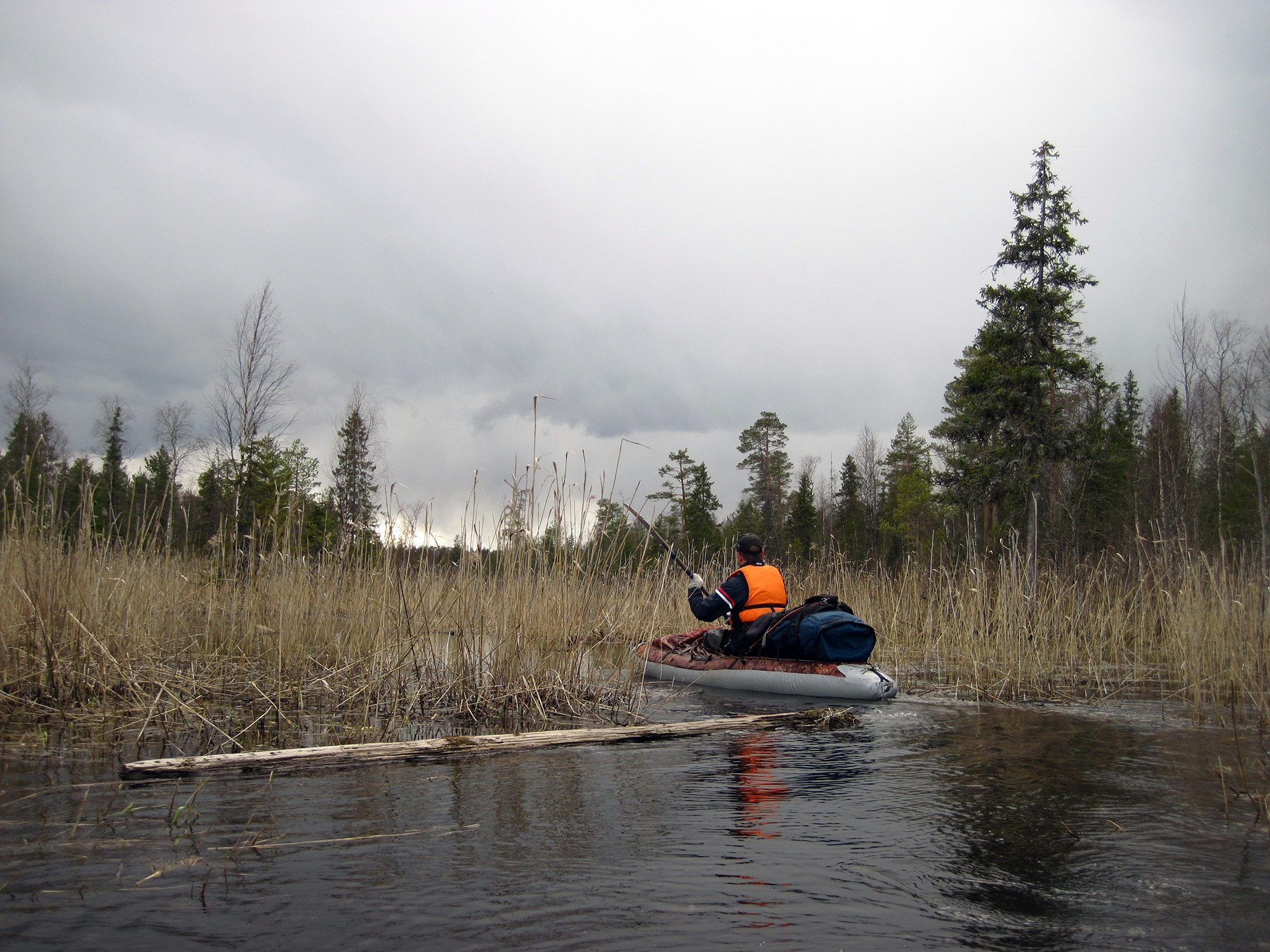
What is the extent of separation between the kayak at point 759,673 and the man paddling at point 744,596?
0.30 m

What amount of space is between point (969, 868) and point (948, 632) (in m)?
6.44

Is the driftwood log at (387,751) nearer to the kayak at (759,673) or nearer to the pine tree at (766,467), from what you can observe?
the kayak at (759,673)

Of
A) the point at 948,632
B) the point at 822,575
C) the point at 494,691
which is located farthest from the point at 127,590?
the point at 822,575

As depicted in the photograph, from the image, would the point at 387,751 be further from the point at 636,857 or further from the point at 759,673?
the point at 759,673

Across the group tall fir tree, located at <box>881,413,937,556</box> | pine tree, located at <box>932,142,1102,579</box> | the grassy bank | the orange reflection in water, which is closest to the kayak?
the grassy bank

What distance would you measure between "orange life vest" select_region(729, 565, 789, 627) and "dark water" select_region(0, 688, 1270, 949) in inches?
150

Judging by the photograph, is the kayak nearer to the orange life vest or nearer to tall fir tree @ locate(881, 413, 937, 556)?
the orange life vest

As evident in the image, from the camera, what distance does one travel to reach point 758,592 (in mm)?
8539

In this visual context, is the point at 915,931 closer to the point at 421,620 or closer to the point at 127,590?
the point at 421,620

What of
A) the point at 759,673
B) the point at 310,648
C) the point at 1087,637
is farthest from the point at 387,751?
the point at 1087,637

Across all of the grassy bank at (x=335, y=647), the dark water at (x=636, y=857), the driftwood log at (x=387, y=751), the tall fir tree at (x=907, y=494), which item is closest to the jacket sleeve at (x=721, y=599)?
the grassy bank at (x=335, y=647)

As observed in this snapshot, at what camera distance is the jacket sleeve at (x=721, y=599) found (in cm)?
831

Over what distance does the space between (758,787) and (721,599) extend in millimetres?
4150

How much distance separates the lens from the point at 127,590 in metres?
5.54
